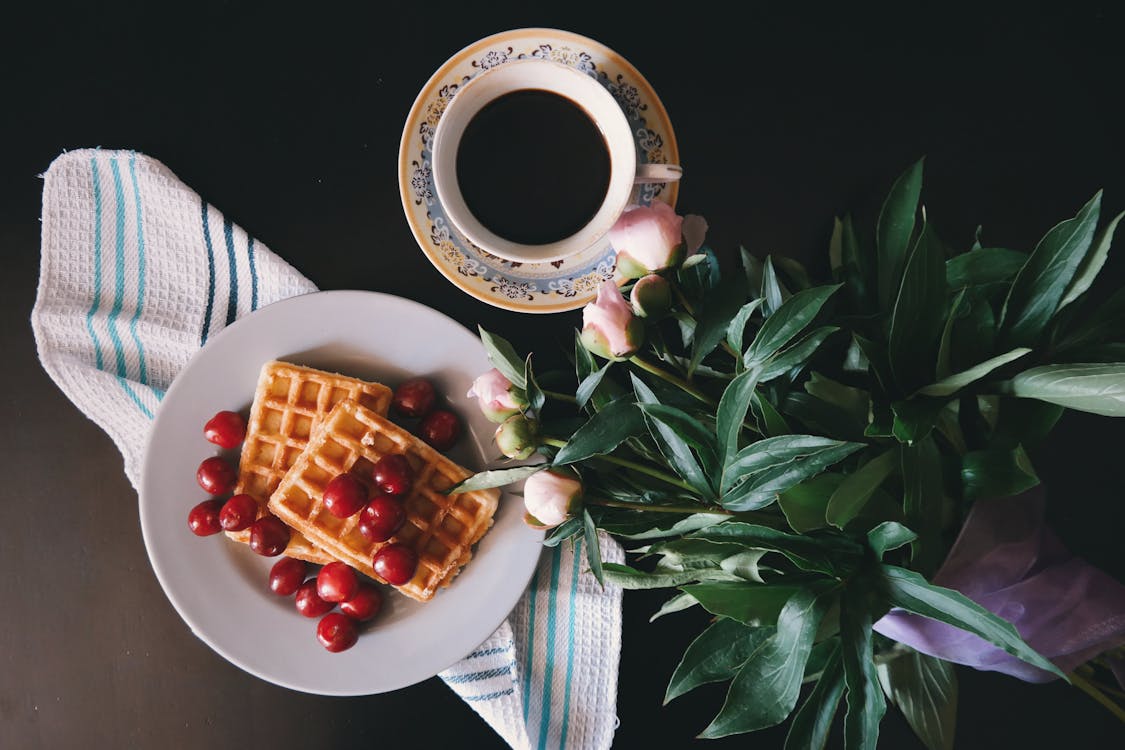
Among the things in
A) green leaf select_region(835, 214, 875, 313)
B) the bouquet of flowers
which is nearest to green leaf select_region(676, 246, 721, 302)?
the bouquet of flowers

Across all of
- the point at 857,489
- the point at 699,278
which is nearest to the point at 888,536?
the point at 857,489

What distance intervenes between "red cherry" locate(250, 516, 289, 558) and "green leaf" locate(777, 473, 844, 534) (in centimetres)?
58

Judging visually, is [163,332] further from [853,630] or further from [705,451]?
[853,630]

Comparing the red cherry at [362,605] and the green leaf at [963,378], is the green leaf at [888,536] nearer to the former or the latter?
the green leaf at [963,378]

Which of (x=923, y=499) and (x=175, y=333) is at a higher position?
(x=923, y=499)

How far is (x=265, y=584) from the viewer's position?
3.01ft

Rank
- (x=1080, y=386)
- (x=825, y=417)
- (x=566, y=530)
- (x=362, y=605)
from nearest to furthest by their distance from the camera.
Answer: (x=1080, y=386) < (x=825, y=417) < (x=566, y=530) < (x=362, y=605)

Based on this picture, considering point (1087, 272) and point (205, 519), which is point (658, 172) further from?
point (205, 519)

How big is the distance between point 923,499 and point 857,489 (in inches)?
2.1

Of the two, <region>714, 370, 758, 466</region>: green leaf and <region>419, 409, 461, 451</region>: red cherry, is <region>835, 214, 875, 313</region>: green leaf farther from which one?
<region>419, 409, 461, 451</region>: red cherry

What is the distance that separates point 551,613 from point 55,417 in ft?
2.12

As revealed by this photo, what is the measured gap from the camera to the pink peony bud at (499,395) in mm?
611

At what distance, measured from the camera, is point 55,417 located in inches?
38.1

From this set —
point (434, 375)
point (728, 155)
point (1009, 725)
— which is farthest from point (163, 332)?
point (1009, 725)
